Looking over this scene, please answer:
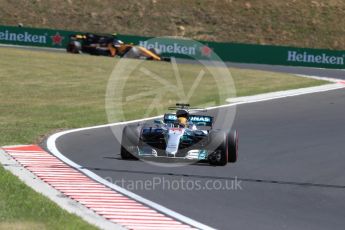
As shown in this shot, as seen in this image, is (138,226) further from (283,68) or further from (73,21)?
(73,21)

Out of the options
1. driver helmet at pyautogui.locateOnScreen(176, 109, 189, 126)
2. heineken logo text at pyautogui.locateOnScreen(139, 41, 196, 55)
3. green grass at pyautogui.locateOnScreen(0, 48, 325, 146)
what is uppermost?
driver helmet at pyautogui.locateOnScreen(176, 109, 189, 126)

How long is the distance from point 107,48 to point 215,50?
7.10m

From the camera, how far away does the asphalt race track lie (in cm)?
1205

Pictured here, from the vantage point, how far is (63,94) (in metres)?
33.9

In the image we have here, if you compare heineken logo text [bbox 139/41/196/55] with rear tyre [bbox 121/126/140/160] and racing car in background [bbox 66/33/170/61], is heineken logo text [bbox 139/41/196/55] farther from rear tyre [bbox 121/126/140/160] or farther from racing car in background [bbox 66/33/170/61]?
rear tyre [bbox 121/126/140/160]

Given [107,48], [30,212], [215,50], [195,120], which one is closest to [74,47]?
[107,48]

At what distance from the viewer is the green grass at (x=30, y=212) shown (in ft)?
33.4

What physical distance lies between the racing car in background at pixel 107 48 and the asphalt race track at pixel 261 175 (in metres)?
24.8

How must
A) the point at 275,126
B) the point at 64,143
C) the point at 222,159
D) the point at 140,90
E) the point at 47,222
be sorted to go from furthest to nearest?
the point at 140,90 < the point at 275,126 < the point at 64,143 < the point at 222,159 < the point at 47,222

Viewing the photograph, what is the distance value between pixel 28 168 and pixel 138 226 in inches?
207

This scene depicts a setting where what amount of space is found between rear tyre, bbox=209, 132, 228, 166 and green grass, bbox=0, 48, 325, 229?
4.24 meters

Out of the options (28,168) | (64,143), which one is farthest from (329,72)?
(28,168)

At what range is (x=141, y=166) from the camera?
54.5ft

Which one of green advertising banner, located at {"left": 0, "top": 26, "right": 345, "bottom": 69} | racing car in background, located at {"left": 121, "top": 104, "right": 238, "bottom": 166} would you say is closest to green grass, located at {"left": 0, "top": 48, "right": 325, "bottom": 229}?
racing car in background, located at {"left": 121, "top": 104, "right": 238, "bottom": 166}
